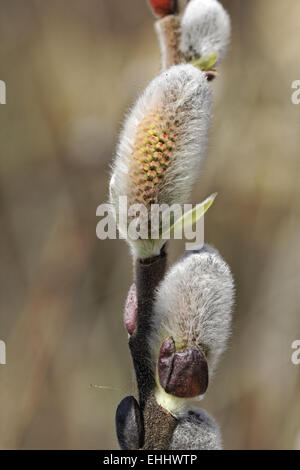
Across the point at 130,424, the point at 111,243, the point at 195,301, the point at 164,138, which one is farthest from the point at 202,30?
the point at 111,243

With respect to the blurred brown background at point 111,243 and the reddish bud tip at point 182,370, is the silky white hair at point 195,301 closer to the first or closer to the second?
the reddish bud tip at point 182,370

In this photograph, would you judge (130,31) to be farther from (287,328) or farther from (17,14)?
(287,328)

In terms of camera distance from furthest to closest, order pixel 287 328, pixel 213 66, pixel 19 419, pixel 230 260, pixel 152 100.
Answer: pixel 230 260 < pixel 287 328 < pixel 19 419 < pixel 213 66 < pixel 152 100

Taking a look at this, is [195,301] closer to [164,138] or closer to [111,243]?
[164,138]

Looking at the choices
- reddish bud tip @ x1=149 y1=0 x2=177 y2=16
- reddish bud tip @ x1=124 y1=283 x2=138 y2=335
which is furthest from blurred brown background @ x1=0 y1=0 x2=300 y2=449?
reddish bud tip @ x1=124 y1=283 x2=138 y2=335

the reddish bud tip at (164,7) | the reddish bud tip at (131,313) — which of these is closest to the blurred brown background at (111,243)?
the reddish bud tip at (164,7)

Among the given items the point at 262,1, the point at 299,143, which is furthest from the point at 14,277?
the point at 262,1
